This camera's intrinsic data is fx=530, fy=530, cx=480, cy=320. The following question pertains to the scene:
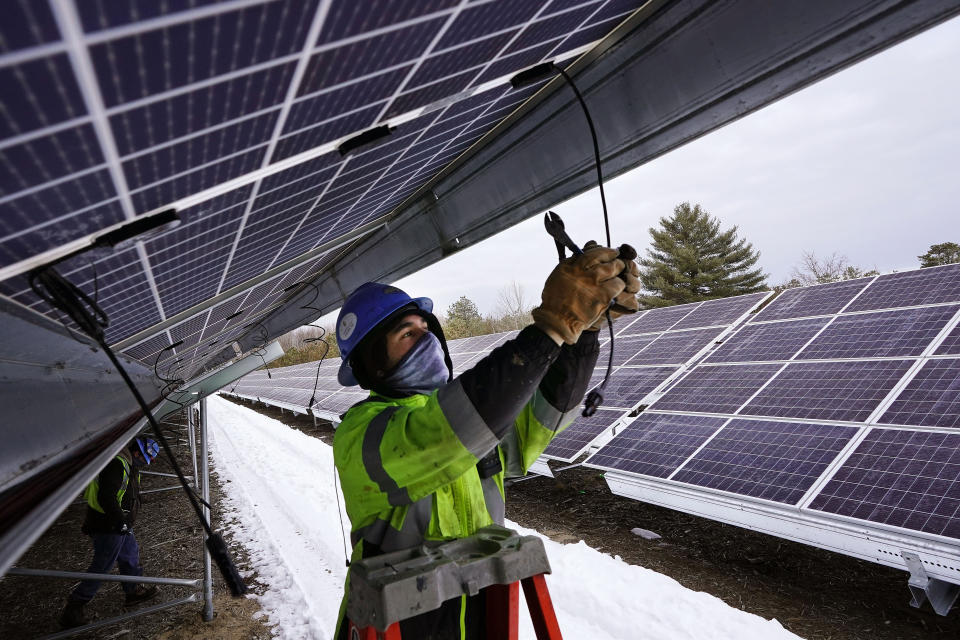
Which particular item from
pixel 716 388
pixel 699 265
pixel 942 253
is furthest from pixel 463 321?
pixel 716 388

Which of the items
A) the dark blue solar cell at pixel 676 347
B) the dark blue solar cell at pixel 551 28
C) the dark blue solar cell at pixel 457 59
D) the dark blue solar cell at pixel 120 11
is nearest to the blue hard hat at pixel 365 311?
the dark blue solar cell at pixel 457 59

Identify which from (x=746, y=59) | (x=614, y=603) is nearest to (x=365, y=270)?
(x=746, y=59)

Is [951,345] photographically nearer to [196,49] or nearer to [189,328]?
[196,49]

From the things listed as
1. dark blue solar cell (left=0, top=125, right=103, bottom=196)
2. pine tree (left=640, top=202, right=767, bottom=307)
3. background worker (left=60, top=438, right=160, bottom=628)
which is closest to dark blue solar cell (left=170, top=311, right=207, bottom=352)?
background worker (left=60, top=438, right=160, bottom=628)

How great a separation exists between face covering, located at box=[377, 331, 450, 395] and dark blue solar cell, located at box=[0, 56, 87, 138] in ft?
5.32

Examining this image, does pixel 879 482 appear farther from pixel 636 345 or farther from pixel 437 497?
pixel 636 345

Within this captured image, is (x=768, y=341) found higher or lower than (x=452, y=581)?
lower

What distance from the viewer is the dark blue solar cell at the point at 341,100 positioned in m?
1.23

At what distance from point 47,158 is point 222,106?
0.98ft

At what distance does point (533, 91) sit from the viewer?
1935 mm

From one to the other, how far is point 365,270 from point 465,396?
238cm

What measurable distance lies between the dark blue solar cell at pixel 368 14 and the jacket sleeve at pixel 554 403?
4.36ft

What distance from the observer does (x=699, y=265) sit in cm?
3878

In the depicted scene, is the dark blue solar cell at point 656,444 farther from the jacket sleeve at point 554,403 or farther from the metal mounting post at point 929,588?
the jacket sleeve at point 554,403
